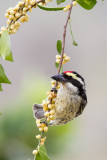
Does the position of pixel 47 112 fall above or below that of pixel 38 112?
above

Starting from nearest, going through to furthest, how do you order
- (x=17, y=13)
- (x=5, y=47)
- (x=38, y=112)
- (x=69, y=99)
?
(x=5, y=47)
(x=17, y=13)
(x=69, y=99)
(x=38, y=112)

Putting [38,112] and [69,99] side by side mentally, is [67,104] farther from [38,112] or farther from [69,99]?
[38,112]

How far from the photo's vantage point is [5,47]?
3.79ft

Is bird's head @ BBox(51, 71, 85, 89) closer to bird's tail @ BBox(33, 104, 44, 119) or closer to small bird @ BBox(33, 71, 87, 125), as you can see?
small bird @ BBox(33, 71, 87, 125)

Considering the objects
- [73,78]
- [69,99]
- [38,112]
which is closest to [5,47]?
[73,78]

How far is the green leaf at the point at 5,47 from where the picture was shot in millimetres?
1134

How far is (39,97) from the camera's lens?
104 inches

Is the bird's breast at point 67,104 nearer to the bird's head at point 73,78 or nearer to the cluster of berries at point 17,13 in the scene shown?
the bird's head at point 73,78

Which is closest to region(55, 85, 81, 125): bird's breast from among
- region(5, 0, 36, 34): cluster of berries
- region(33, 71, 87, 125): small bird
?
region(33, 71, 87, 125): small bird

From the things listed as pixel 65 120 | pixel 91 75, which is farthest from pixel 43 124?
pixel 91 75

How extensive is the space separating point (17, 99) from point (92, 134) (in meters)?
4.11

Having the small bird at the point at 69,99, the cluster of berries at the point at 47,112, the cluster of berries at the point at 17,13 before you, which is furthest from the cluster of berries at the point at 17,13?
the small bird at the point at 69,99

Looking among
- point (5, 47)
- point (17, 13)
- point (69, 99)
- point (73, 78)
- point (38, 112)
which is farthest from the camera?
point (38, 112)

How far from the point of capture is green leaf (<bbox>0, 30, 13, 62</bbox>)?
3.72 ft
